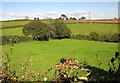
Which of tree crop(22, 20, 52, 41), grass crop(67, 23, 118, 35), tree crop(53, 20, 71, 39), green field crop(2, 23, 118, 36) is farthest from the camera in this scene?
green field crop(2, 23, 118, 36)

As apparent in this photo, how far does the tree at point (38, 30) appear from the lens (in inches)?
1735

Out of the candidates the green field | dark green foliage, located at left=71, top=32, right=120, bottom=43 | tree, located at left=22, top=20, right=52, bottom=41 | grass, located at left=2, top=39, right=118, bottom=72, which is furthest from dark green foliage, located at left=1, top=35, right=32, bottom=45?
the green field

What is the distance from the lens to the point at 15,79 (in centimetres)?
550

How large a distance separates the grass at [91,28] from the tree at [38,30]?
11779mm

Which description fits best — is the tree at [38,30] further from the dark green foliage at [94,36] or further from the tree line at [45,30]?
the dark green foliage at [94,36]

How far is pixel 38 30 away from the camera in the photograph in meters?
44.4

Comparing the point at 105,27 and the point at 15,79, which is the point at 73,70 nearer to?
the point at 15,79

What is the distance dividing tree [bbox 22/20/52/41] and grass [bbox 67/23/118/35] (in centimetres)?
1178

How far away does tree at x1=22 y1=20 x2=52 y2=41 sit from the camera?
4408cm

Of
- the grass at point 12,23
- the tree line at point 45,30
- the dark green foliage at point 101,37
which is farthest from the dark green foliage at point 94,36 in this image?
the grass at point 12,23

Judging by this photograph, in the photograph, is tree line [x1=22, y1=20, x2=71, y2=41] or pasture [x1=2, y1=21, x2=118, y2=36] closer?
tree line [x1=22, y1=20, x2=71, y2=41]

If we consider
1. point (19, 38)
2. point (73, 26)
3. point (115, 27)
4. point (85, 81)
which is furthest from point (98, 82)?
point (73, 26)

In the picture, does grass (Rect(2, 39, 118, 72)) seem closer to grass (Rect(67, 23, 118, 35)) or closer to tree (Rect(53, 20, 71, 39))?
tree (Rect(53, 20, 71, 39))

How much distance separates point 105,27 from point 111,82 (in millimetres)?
53827
